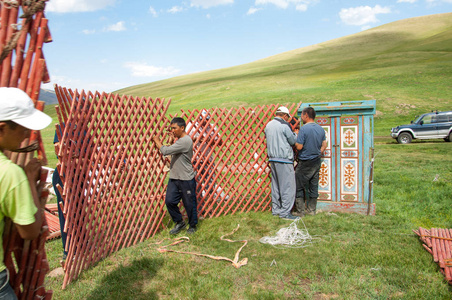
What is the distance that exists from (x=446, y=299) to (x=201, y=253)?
2396mm

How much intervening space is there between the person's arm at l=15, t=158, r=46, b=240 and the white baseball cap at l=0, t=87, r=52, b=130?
0.98ft

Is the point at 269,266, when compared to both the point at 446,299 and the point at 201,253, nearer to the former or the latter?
the point at 201,253

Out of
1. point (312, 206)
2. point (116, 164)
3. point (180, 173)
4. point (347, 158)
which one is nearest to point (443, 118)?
point (347, 158)

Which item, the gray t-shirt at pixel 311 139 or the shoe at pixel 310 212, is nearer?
the gray t-shirt at pixel 311 139

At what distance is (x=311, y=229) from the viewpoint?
169 inches

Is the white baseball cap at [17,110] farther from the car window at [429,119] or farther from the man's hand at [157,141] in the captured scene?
the car window at [429,119]

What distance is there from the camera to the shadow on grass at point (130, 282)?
2980 millimetres

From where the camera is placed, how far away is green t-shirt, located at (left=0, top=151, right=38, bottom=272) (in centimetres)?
138

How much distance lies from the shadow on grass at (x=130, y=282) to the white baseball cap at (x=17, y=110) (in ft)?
6.78

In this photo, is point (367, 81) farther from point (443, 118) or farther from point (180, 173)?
point (180, 173)

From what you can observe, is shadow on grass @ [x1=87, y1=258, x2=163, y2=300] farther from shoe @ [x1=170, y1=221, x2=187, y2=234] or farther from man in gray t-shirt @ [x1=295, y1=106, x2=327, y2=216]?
man in gray t-shirt @ [x1=295, y1=106, x2=327, y2=216]

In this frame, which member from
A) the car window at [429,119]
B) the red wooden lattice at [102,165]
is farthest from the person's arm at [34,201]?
the car window at [429,119]

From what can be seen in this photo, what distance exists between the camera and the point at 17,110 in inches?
56.9

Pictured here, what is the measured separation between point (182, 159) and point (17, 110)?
2.81 meters
